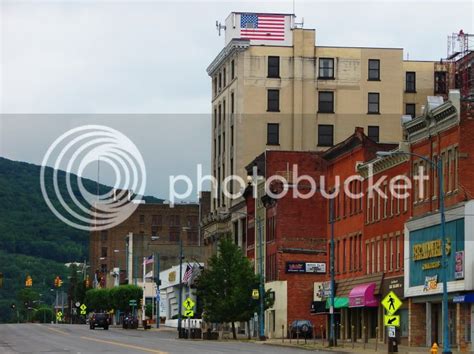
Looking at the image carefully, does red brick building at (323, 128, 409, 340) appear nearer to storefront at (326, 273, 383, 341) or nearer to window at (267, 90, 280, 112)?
storefront at (326, 273, 383, 341)

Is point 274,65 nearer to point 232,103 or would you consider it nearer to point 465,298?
point 232,103

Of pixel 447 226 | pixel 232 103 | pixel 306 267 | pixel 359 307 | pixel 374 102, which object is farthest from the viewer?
pixel 232 103

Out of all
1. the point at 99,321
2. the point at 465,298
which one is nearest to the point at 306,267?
the point at 99,321

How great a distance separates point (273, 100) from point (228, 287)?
33444 millimetres

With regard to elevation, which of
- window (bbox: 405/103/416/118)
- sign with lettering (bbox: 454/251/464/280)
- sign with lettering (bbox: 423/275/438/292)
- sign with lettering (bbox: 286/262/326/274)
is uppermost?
window (bbox: 405/103/416/118)

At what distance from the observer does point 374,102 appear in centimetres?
11956

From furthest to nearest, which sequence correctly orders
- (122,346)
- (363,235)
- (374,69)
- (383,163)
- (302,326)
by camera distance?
(374,69) → (302,326) → (363,235) → (383,163) → (122,346)

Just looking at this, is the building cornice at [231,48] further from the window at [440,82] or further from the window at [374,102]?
the window at [440,82]

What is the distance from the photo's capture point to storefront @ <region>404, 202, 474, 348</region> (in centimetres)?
5925

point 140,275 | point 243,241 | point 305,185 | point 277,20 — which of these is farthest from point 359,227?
point 140,275

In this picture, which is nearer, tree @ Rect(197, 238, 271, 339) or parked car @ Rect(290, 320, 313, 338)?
parked car @ Rect(290, 320, 313, 338)

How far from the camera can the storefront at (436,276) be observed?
59.2 meters

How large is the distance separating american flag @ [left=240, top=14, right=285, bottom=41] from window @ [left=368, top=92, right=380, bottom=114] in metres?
10.4

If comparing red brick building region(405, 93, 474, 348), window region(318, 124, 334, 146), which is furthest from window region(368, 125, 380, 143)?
red brick building region(405, 93, 474, 348)
